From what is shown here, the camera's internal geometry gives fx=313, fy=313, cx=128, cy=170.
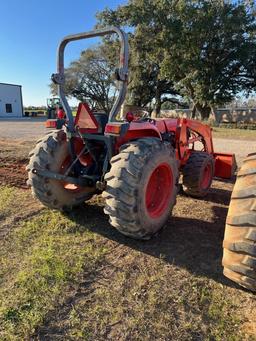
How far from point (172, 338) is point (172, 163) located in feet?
6.67

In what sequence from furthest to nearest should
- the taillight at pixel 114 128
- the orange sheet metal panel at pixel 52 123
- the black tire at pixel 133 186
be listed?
the orange sheet metal panel at pixel 52 123 < the taillight at pixel 114 128 < the black tire at pixel 133 186

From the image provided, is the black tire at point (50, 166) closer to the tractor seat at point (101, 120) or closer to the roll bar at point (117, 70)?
the roll bar at point (117, 70)

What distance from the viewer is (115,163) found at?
10.7 feet

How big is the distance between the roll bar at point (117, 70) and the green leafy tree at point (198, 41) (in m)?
21.0

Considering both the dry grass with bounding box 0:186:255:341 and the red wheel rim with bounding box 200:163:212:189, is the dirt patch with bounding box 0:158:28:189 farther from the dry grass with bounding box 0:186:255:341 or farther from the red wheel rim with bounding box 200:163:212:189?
the red wheel rim with bounding box 200:163:212:189

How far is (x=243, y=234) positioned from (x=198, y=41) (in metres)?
23.7

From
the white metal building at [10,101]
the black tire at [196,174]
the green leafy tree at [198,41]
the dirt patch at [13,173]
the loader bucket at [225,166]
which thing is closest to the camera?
the black tire at [196,174]

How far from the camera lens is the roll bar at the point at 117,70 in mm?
3337

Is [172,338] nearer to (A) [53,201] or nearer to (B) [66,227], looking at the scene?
(B) [66,227]

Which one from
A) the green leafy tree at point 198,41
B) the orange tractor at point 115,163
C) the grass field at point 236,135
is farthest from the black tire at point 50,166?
the green leafy tree at point 198,41

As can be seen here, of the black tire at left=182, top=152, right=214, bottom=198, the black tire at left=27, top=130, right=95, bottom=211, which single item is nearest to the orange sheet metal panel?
the black tire at left=27, top=130, right=95, bottom=211

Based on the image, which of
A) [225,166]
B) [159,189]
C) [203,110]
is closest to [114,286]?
[159,189]

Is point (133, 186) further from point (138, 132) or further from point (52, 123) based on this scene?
point (52, 123)

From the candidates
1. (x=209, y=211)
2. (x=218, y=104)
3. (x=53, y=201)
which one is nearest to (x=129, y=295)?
(x=53, y=201)
